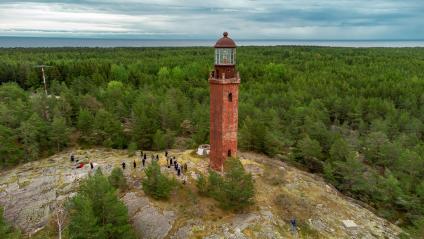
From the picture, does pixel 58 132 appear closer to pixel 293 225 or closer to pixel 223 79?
pixel 223 79

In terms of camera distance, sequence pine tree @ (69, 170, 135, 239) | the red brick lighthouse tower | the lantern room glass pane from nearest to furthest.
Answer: pine tree @ (69, 170, 135, 239) < the red brick lighthouse tower < the lantern room glass pane

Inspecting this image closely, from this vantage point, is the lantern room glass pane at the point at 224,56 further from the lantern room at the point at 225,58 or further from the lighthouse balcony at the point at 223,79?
the lighthouse balcony at the point at 223,79

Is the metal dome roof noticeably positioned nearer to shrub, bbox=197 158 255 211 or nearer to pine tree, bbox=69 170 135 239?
shrub, bbox=197 158 255 211

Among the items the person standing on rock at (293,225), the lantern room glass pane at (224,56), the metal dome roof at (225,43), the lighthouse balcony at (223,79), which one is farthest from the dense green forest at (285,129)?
the metal dome roof at (225,43)

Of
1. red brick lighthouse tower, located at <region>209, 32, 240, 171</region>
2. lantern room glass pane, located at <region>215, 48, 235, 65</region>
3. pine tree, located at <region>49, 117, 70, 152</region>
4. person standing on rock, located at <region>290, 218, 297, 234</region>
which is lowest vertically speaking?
person standing on rock, located at <region>290, 218, 297, 234</region>

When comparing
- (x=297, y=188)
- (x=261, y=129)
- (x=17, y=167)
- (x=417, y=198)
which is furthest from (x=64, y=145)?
(x=417, y=198)

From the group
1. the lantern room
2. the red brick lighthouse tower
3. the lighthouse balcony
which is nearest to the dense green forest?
the red brick lighthouse tower
